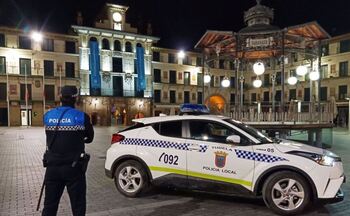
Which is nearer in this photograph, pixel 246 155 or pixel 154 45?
pixel 246 155

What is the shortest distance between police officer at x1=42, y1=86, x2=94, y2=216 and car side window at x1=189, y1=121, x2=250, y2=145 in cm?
265

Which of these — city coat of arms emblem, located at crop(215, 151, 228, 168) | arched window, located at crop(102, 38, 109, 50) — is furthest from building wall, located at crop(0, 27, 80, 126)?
city coat of arms emblem, located at crop(215, 151, 228, 168)

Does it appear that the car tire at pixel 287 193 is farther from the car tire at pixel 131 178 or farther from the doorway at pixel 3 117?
the doorway at pixel 3 117

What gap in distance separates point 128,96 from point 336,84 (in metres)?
30.3

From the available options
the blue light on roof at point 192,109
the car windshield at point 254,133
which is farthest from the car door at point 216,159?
the blue light on roof at point 192,109

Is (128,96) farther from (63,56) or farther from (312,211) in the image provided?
(312,211)

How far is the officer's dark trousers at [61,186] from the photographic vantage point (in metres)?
3.89

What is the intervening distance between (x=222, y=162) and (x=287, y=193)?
1.26m

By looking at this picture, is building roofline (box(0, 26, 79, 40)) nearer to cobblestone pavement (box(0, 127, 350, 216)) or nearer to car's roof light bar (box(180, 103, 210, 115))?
cobblestone pavement (box(0, 127, 350, 216))

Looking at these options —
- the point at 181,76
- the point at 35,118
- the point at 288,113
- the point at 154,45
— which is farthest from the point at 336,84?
the point at 35,118

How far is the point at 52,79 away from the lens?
138ft

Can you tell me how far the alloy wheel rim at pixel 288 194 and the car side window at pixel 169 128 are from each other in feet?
6.98

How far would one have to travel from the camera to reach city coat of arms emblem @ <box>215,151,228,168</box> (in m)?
5.76

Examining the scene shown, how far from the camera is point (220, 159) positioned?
579cm
